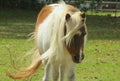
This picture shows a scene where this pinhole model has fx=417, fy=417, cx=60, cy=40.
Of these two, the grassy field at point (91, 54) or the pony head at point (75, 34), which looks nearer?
the pony head at point (75, 34)

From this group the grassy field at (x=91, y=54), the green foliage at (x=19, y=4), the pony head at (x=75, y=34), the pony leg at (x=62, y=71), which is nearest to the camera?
the pony head at (x=75, y=34)

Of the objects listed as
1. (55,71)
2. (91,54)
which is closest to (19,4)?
(91,54)

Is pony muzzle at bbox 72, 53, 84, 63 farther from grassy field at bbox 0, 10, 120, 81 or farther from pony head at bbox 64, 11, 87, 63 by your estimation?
grassy field at bbox 0, 10, 120, 81

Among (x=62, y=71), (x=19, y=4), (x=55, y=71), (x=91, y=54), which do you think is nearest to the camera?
(x=62, y=71)

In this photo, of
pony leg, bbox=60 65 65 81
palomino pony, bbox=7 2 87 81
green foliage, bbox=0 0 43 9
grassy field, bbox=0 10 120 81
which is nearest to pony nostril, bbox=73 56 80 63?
palomino pony, bbox=7 2 87 81

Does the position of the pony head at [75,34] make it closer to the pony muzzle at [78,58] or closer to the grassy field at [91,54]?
the pony muzzle at [78,58]

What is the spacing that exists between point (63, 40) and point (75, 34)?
0.17m

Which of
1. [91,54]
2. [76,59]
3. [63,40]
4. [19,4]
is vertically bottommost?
[19,4]

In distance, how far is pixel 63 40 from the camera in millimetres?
5062

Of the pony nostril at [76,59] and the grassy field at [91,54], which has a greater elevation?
the pony nostril at [76,59]

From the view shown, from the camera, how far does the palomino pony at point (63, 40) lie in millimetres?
4996

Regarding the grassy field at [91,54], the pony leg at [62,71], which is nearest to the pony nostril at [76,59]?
the pony leg at [62,71]

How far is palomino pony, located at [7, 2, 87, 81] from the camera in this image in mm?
4996

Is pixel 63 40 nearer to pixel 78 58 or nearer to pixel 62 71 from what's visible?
pixel 78 58
